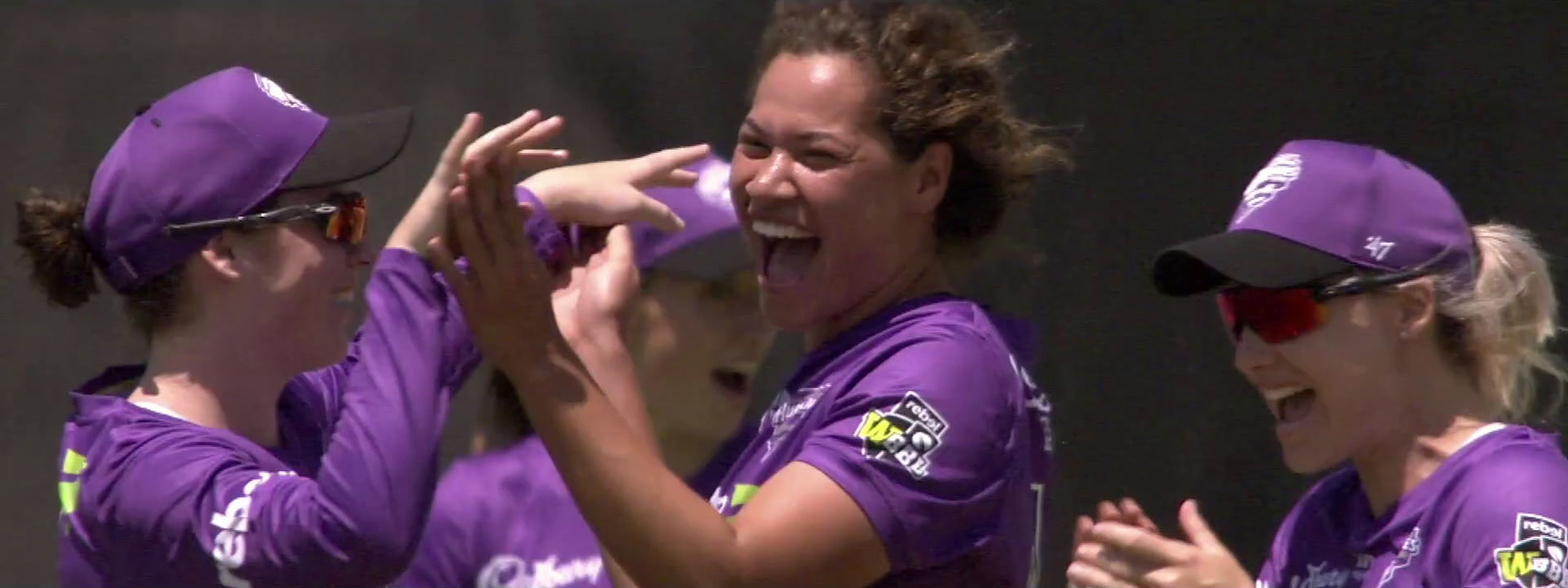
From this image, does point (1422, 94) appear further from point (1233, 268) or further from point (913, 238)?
point (913, 238)

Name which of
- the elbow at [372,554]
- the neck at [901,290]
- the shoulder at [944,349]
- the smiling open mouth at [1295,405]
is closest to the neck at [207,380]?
the elbow at [372,554]

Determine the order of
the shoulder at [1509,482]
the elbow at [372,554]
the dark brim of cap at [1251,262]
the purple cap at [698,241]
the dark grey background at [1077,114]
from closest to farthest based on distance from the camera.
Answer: the shoulder at [1509,482] → the elbow at [372,554] → the dark brim of cap at [1251,262] → the purple cap at [698,241] → the dark grey background at [1077,114]

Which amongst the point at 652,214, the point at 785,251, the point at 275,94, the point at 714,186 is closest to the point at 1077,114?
the point at 714,186

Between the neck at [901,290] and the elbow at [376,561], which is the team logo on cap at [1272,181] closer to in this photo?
the neck at [901,290]

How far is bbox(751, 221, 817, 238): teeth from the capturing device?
2094 mm

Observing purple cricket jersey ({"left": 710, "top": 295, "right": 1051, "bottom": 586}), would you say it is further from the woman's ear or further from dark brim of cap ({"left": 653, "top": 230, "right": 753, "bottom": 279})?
dark brim of cap ({"left": 653, "top": 230, "right": 753, "bottom": 279})

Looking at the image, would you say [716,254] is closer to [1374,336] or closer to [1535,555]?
[1374,336]

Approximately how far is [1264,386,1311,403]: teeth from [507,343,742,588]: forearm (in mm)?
808

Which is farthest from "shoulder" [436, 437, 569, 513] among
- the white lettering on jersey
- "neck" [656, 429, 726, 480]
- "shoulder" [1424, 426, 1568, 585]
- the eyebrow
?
"shoulder" [1424, 426, 1568, 585]

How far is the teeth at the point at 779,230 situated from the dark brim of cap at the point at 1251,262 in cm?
48

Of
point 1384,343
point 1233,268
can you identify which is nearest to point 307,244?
point 1233,268

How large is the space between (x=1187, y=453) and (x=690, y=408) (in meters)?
0.88

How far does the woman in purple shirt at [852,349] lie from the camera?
5.97 ft

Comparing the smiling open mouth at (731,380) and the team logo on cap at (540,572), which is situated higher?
the smiling open mouth at (731,380)
